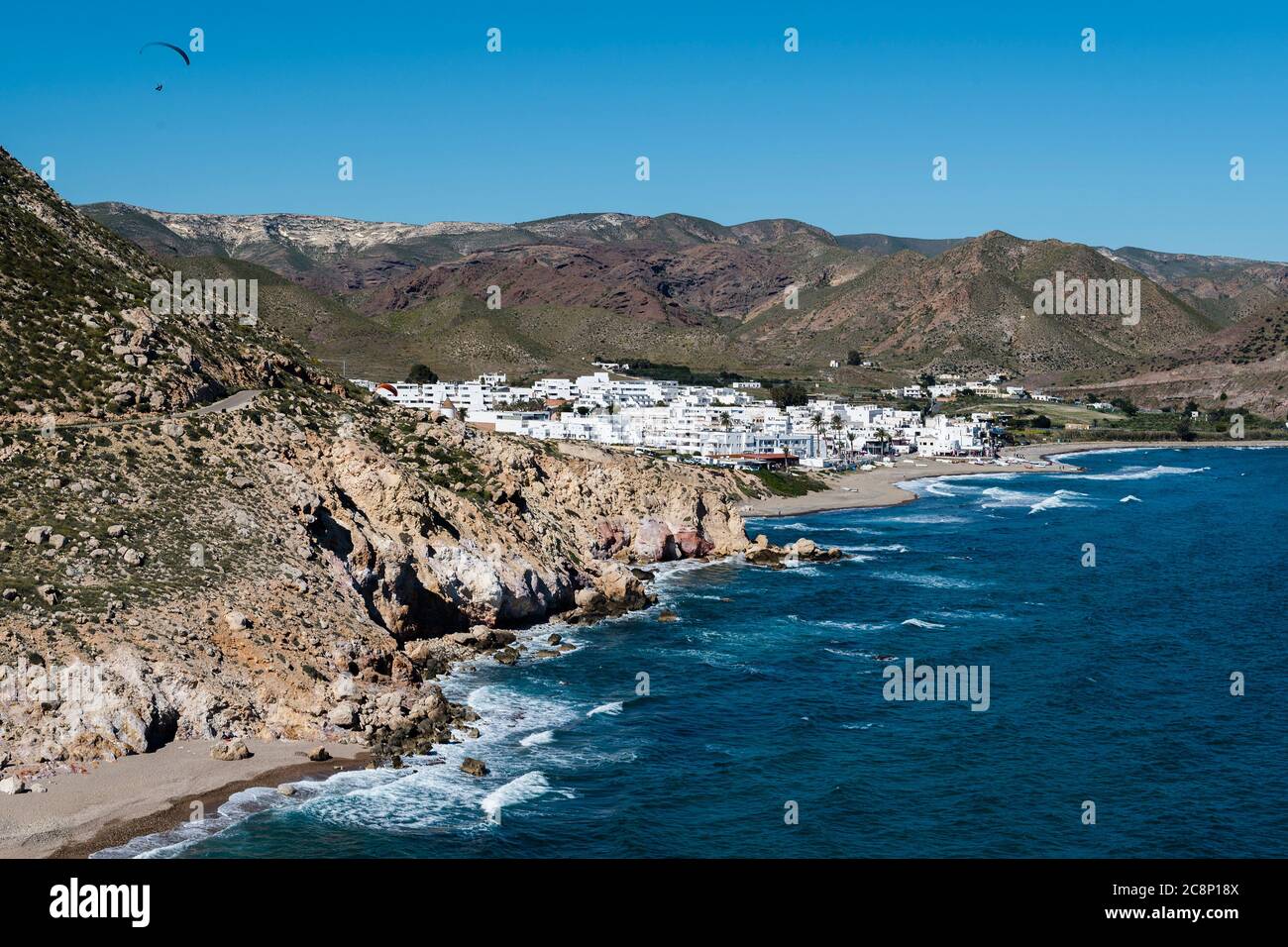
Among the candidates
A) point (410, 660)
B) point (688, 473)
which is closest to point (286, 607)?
point (410, 660)

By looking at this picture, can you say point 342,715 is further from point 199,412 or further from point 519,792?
point 199,412

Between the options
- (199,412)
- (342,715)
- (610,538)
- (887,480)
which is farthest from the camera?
(887,480)

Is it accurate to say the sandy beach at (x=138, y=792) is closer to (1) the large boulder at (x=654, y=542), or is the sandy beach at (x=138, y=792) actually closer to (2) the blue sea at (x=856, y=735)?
(2) the blue sea at (x=856, y=735)

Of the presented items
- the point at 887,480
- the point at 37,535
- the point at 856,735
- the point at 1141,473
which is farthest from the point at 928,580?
the point at 1141,473

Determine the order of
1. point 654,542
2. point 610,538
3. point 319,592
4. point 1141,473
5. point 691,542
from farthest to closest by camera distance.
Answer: point 1141,473, point 691,542, point 654,542, point 610,538, point 319,592

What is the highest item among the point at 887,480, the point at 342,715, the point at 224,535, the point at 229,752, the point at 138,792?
the point at 224,535

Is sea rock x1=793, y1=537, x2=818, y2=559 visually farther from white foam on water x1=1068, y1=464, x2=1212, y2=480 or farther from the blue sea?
white foam on water x1=1068, y1=464, x2=1212, y2=480
